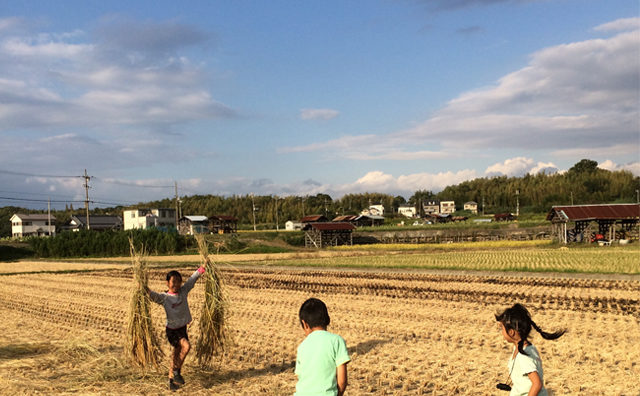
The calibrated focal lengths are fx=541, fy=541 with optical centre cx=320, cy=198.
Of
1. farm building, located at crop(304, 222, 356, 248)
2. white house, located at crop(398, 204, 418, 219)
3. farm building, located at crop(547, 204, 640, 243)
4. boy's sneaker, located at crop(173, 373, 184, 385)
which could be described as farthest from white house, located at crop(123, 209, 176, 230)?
boy's sneaker, located at crop(173, 373, 184, 385)

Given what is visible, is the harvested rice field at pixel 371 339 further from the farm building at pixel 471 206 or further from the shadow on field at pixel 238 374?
the farm building at pixel 471 206

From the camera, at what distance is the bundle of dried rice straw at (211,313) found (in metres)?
8.23

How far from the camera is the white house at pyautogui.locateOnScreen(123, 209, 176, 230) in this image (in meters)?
90.6

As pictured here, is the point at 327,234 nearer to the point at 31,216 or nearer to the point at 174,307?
the point at 174,307

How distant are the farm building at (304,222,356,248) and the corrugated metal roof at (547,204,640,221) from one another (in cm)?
2451

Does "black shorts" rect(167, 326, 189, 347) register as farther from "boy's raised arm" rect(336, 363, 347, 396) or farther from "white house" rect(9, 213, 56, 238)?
"white house" rect(9, 213, 56, 238)

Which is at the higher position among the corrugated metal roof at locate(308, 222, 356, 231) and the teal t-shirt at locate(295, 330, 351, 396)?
the teal t-shirt at locate(295, 330, 351, 396)

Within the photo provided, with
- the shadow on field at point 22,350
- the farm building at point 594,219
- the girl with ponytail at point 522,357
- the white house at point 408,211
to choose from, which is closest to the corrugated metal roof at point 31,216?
the farm building at point 594,219

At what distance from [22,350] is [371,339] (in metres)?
6.91

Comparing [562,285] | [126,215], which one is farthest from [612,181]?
[562,285]

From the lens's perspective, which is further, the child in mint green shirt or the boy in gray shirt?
the boy in gray shirt

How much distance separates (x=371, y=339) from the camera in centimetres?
1103

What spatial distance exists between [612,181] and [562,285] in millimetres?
116472

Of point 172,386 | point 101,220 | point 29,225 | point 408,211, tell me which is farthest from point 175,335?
point 408,211
